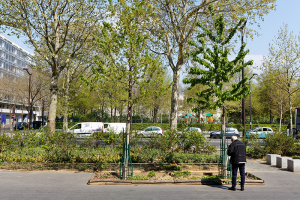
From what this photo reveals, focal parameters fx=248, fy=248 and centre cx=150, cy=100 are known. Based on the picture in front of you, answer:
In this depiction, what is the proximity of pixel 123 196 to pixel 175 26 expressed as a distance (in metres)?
9.66

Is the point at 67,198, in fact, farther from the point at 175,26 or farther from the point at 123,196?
the point at 175,26

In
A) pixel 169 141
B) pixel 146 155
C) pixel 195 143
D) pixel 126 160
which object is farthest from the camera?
pixel 195 143

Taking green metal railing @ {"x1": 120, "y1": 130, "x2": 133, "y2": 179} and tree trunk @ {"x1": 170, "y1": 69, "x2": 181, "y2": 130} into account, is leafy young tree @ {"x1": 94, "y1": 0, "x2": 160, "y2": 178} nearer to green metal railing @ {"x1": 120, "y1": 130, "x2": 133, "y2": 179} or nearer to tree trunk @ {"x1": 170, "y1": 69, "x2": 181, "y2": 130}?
green metal railing @ {"x1": 120, "y1": 130, "x2": 133, "y2": 179}

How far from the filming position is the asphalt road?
6898 millimetres

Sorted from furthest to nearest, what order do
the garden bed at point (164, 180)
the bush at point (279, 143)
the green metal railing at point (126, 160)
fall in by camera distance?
1. the bush at point (279, 143)
2. the green metal railing at point (126, 160)
3. the garden bed at point (164, 180)

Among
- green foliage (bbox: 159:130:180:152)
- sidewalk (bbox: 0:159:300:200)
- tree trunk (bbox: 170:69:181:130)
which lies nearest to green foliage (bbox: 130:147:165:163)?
→ green foliage (bbox: 159:130:180:152)

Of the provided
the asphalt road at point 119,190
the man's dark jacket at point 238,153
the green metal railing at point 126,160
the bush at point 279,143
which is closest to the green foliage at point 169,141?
the green metal railing at point 126,160

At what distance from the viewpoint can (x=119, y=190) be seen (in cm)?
760

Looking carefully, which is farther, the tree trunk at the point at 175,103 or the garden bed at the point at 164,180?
the tree trunk at the point at 175,103

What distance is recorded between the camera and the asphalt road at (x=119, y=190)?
6898 millimetres

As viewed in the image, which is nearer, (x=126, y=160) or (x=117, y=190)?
(x=117, y=190)

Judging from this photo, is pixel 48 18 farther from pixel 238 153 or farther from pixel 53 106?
pixel 238 153

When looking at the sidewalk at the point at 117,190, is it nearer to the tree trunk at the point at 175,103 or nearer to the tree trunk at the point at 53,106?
the tree trunk at the point at 53,106

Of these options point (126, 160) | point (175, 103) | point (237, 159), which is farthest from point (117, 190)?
point (175, 103)
